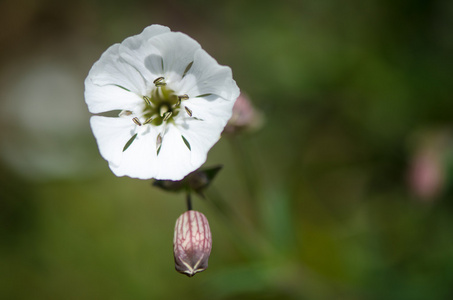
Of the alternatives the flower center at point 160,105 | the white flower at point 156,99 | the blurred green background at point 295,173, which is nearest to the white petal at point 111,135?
the white flower at point 156,99

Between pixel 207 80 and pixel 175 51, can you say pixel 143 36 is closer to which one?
pixel 175 51

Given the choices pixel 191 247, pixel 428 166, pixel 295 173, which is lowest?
pixel 191 247

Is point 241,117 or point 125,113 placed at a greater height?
point 241,117

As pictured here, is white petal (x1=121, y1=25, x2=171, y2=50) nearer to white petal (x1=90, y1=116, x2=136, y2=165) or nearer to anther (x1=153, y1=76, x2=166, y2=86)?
anther (x1=153, y1=76, x2=166, y2=86)

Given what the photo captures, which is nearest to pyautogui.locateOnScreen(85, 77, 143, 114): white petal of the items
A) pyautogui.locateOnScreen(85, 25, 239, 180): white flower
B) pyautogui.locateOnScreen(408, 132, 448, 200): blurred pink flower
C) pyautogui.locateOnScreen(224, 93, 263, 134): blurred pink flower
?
pyautogui.locateOnScreen(85, 25, 239, 180): white flower

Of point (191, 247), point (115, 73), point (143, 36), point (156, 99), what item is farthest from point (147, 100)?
point (191, 247)

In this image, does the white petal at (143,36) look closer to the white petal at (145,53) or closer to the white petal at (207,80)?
the white petal at (145,53)
